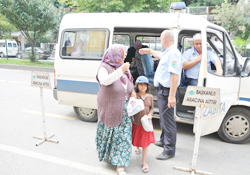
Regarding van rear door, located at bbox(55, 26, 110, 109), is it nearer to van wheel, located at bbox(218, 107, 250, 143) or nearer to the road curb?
van wheel, located at bbox(218, 107, 250, 143)

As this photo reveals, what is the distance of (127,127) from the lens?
3131 millimetres

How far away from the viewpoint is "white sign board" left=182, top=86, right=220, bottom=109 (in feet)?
9.88

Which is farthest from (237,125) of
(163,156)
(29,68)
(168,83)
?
(29,68)

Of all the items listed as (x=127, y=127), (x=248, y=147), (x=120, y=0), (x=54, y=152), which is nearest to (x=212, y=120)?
(x=248, y=147)

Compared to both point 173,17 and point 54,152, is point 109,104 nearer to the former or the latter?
point 54,152

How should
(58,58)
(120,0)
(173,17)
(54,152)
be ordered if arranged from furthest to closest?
(120,0) < (58,58) < (173,17) < (54,152)

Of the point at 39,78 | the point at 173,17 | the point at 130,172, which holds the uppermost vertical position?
the point at 173,17

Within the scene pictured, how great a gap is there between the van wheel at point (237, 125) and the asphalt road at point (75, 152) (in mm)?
149

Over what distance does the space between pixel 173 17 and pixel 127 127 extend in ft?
7.38

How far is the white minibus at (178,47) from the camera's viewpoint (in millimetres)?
3914

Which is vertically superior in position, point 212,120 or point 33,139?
point 212,120

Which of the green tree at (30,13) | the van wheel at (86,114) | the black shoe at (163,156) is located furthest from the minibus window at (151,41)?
the green tree at (30,13)

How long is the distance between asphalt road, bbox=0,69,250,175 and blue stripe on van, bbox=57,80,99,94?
0.82 meters

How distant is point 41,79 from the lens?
4.11 metres
